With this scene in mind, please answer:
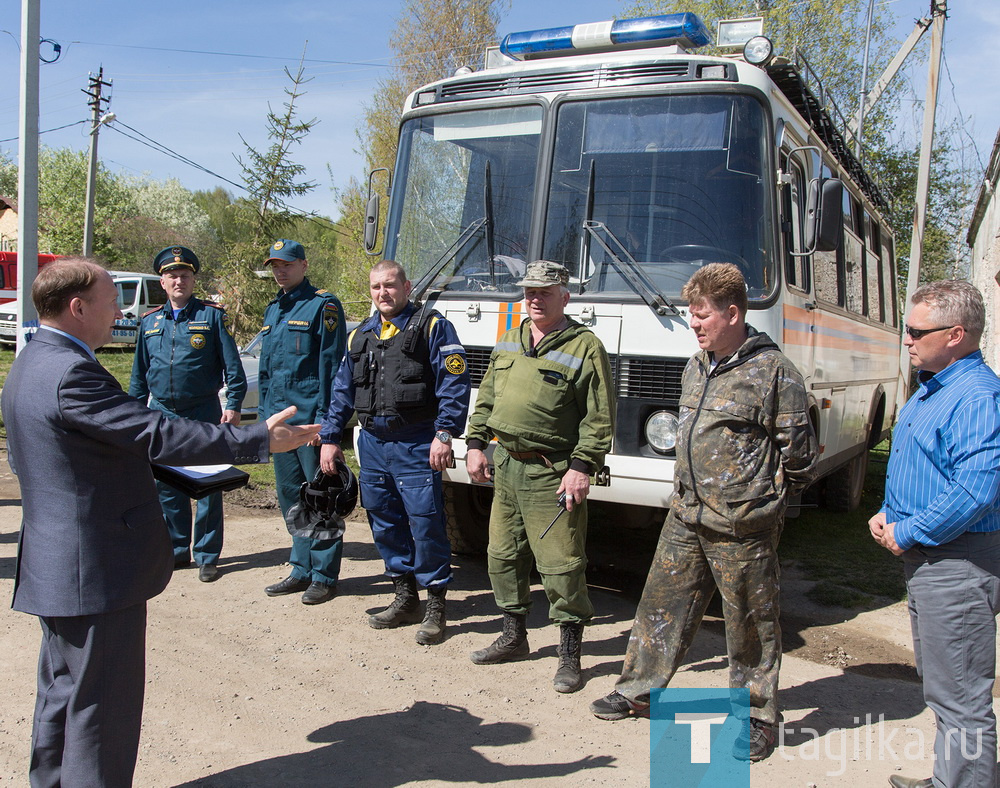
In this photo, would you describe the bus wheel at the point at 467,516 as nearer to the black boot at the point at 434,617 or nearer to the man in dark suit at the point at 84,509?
the black boot at the point at 434,617

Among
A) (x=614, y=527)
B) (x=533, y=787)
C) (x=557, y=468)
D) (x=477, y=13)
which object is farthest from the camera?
(x=477, y=13)

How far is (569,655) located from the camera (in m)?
4.16

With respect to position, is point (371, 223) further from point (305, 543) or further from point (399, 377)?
point (305, 543)

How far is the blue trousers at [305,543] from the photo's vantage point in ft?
17.1

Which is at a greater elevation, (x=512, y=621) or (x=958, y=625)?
(x=958, y=625)

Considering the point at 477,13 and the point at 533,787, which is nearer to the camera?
the point at 533,787

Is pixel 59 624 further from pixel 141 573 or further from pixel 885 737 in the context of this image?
pixel 885 737

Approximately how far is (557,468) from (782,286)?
1.67 meters

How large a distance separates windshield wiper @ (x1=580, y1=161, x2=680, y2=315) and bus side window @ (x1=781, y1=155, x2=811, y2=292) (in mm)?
743

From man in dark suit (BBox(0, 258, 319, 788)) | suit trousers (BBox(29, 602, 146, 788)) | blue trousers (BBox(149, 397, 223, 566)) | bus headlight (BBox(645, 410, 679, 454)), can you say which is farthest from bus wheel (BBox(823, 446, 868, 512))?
suit trousers (BBox(29, 602, 146, 788))

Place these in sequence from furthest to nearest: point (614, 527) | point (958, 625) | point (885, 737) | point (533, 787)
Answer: point (614, 527) < point (885, 737) < point (533, 787) < point (958, 625)

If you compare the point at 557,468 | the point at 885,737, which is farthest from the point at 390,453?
the point at 885,737

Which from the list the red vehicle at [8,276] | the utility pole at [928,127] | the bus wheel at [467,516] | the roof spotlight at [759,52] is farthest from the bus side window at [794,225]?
the red vehicle at [8,276]

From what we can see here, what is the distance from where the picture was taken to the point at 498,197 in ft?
16.9
